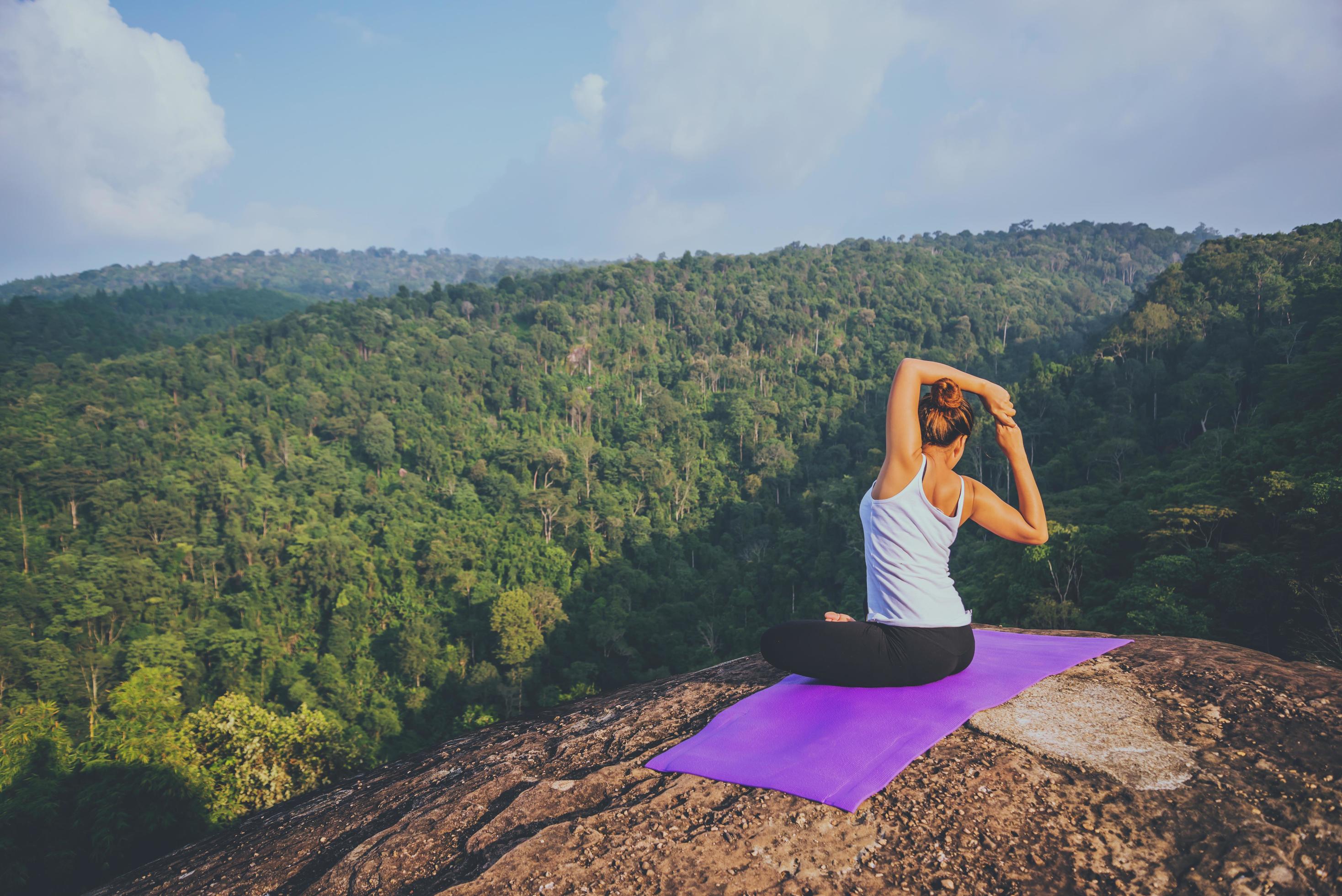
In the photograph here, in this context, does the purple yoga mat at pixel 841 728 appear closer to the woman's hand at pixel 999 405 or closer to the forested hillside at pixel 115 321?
the woman's hand at pixel 999 405

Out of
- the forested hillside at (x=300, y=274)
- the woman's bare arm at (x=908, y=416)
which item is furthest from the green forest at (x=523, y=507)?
the forested hillside at (x=300, y=274)

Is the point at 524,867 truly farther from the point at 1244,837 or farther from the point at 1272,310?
the point at 1272,310

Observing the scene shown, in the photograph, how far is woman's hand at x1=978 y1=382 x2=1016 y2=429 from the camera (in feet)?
8.49

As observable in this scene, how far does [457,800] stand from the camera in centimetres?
285

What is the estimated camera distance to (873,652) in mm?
2836

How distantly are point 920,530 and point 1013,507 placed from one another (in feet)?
1.31

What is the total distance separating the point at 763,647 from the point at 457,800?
146 centimetres

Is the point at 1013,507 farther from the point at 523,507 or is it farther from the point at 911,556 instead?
the point at 523,507

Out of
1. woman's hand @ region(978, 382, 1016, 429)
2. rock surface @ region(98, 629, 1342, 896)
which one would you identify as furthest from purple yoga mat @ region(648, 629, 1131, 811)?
woman's hand @ region(978, 382, 1016, 429)

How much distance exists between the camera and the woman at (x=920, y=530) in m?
2.61

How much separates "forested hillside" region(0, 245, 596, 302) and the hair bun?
10741 cm

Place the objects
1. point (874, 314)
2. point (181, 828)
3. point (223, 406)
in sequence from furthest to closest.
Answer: point (874, 314) < point (223, 406) < point (181, 828)

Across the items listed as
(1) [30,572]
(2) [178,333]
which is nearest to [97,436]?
(1) [30,572]

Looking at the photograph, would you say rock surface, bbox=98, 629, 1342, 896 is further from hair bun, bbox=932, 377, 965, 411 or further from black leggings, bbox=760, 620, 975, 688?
hair bun, bbox=932, 377, 965, 411
